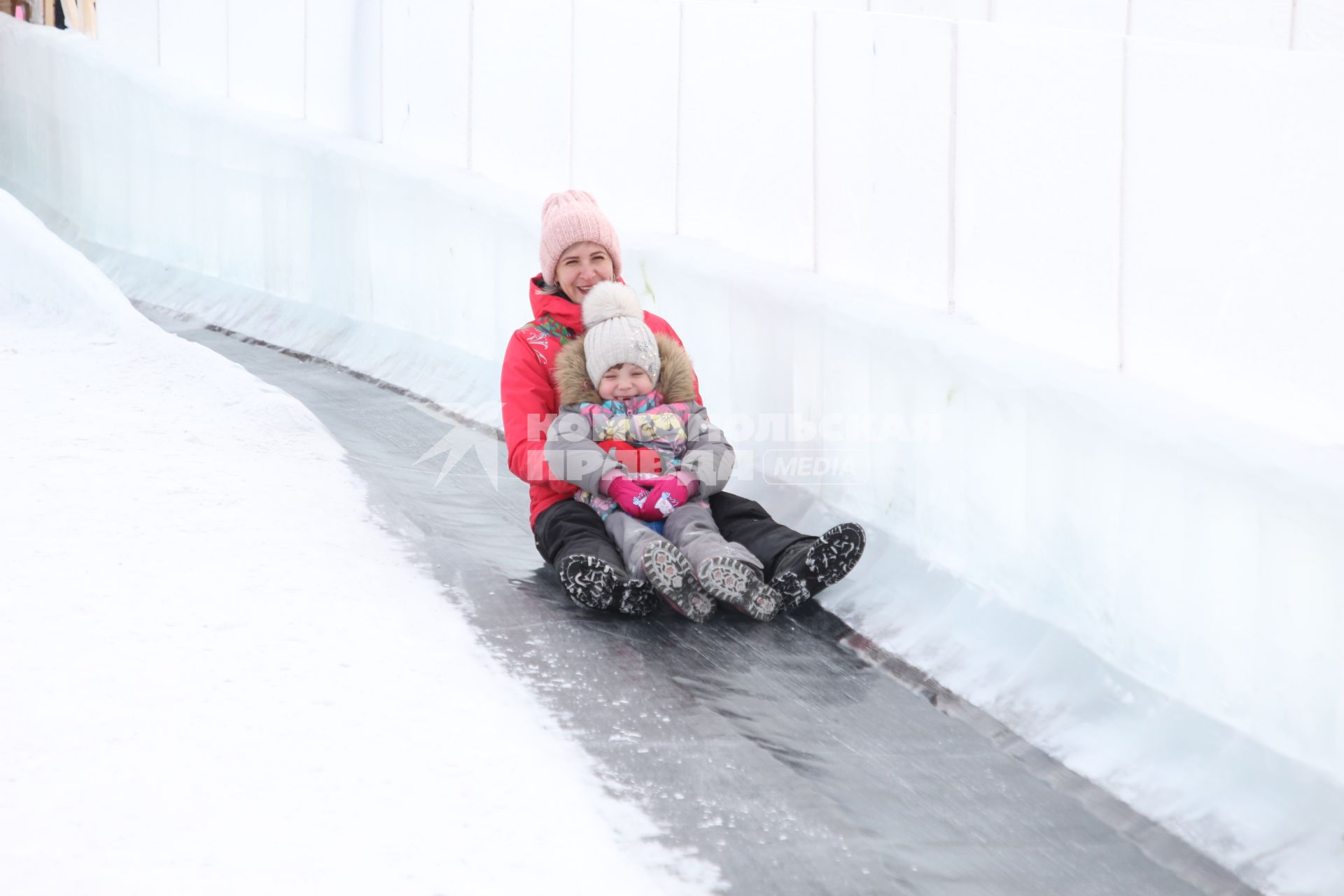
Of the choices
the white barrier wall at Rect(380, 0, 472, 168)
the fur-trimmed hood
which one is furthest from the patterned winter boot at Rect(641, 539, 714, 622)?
the white barrier wall at Rect(380, 0, 472, 168)

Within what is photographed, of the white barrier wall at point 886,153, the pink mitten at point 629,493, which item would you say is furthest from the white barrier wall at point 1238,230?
the pink mitten at point 629,493

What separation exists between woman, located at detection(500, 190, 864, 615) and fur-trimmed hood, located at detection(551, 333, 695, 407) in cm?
7

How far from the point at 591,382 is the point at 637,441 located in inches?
8.3

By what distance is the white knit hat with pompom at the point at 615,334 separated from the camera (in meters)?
3.30

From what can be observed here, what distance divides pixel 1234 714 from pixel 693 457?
1419mm

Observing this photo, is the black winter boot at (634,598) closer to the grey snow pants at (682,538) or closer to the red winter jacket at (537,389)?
the grey snow pants at (682,538)

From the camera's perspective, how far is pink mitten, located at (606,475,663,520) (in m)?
3.21

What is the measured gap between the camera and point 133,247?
7.64m

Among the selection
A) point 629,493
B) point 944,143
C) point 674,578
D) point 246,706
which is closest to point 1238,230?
point 944,143

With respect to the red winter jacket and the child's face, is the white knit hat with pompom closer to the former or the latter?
the child's face

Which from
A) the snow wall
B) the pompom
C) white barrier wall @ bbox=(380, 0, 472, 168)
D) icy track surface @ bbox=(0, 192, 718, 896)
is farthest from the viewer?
white barrier wall @ bbox=(380, 0, 472, 168)

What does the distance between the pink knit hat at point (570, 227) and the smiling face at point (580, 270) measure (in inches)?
0.6

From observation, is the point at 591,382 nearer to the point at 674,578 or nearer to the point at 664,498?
the point at 664,498

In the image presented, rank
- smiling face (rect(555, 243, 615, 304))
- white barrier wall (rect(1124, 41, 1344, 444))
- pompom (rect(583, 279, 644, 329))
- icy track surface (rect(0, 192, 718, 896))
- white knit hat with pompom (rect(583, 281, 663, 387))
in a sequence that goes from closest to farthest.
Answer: icy track surface (rect(0, 192, 718, 896)) < white barrier wall (rect(1124, 41, 1344, 444)) < white knit hat with pompom (rect(583, 281, 663, 387)) < pompom (rect(583, 279, 644, 329)) < smiling face (rect(555, 243, 615, 304))
